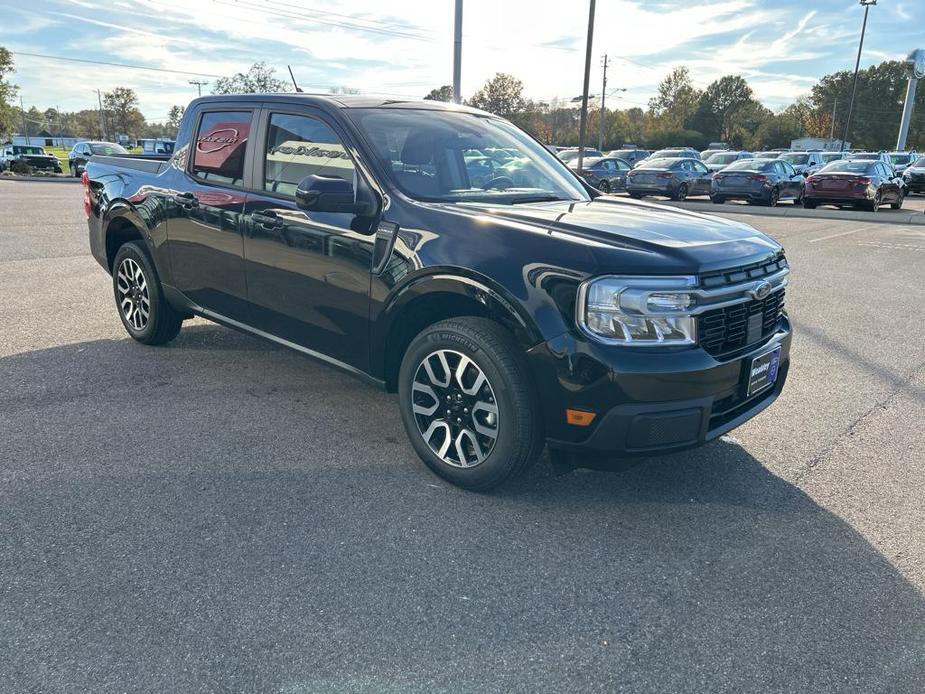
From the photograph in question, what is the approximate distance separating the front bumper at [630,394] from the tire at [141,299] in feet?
11.2

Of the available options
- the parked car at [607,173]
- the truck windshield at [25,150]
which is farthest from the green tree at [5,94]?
the parked car at [607,173]

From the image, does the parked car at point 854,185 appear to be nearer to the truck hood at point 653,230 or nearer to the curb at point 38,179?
the truck hood at point 653,230

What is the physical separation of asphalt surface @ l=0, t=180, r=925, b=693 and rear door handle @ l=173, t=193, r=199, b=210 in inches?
46.2

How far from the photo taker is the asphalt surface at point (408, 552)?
230cm

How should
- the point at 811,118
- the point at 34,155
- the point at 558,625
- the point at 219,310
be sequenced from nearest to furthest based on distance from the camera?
the point at 558,625, the point at 219,310, the point at 34,155, the point at 811,118

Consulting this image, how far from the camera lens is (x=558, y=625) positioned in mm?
2510

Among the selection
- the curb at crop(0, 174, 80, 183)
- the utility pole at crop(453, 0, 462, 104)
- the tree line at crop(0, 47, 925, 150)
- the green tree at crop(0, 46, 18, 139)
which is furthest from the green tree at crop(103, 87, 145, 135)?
the utility pole at crop(453, 0, 462, 104)

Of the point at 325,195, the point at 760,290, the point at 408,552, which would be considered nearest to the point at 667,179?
the point at 760,290

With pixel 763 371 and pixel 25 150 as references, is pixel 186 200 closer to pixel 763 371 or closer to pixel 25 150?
pixel 763 371

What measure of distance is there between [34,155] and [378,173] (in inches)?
1624

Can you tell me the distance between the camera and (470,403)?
332cm

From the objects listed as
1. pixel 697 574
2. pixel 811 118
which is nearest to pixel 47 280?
pixel 697 574

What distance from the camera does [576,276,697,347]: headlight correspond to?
291cm

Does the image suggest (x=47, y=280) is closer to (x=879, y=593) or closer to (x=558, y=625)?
(x=558, y=625)
